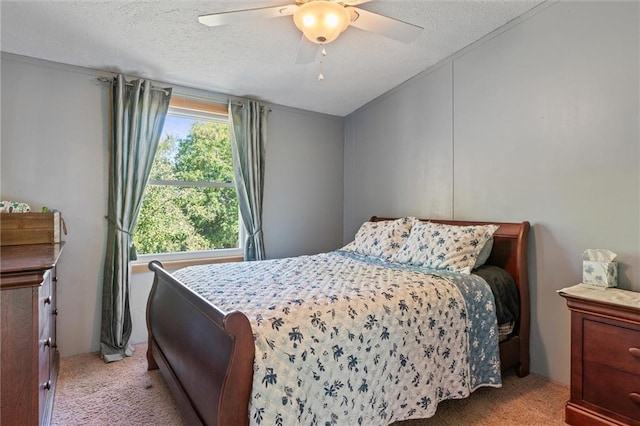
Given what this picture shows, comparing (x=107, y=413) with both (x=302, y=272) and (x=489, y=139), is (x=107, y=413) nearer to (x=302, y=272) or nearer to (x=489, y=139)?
(x=302, y=272)

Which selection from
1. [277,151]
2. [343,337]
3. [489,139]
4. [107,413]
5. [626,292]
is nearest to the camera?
[343,337]

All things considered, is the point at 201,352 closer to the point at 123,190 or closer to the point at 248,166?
the point at 123,190

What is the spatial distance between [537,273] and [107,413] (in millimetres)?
2871

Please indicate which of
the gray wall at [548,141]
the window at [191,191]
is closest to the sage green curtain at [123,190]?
the window at [191,191]

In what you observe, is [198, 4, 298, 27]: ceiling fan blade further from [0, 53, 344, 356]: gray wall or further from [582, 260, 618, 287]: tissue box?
[582, 260, 618, 287]: tissue box

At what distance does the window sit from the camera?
323cm

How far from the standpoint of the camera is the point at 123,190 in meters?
2.88

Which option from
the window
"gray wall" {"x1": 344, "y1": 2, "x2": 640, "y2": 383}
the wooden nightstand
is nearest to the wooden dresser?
the window

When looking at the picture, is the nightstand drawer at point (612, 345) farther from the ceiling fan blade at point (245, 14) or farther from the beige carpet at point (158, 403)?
the ceiling fan blade at point (245, 14)

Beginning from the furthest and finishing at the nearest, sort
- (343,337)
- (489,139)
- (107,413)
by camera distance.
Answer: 1. (489,139)
2. (107,413)
3. (343,337)

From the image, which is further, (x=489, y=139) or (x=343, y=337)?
(x=489, y=139)

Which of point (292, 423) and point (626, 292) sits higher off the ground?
point (626, 292)

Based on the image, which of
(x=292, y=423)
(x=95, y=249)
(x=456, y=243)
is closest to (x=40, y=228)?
(x=95, y=249)

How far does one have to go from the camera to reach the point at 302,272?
2.35 meters
